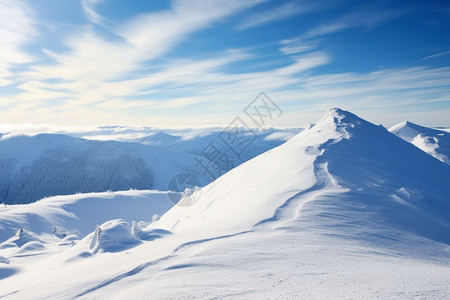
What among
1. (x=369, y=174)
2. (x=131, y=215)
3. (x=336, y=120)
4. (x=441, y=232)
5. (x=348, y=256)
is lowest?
(x=131, y=215)

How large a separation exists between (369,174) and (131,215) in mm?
45880

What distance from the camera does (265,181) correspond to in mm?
14742

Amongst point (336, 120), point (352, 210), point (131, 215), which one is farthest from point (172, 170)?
point (352, 210)

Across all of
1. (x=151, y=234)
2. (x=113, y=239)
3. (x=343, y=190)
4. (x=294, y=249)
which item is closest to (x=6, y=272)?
(x=113, y=239)

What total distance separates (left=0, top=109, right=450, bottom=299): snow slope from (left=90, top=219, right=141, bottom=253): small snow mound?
4 cm

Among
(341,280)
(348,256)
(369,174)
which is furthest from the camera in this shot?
(369,174)

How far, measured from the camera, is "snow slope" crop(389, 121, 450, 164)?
195 ft

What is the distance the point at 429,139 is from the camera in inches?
2741

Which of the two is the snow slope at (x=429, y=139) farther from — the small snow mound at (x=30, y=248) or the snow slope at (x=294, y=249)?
the small snow mound at (x=30, y=248)

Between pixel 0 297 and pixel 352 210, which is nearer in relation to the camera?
pixel 0 297

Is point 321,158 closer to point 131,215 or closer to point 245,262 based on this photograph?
point 245,262

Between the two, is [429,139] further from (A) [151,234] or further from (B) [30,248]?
(B) [30,248]

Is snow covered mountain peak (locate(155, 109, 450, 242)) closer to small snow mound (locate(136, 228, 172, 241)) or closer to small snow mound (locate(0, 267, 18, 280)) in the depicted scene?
small snow mound (locate(136, 228, 172, 241))

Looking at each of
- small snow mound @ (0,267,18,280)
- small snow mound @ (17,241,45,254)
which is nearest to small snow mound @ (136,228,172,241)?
small snow mound @ (0,267,18,280)
